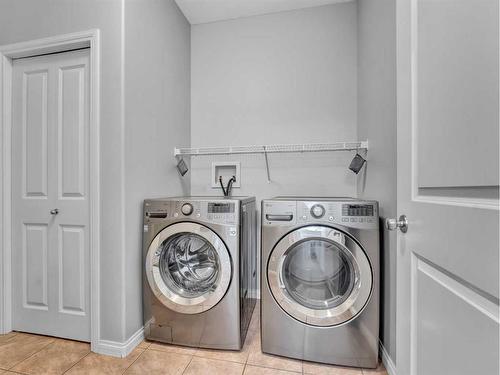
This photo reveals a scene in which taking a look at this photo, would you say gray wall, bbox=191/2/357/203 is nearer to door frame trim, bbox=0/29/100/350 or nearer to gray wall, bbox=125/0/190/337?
gray wall, bbox=125/0/190/337

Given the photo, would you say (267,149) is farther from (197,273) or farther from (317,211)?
(197,273)

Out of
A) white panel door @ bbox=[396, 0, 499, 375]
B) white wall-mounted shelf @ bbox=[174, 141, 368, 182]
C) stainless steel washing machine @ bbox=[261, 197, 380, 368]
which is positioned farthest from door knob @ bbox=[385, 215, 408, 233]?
white wall-mounted shelf @ bbox=[174, 141, 368, 182]

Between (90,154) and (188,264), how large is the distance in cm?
96

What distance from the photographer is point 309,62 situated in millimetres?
2180

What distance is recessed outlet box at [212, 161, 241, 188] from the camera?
2.30m

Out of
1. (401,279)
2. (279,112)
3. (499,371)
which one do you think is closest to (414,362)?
(401,279)

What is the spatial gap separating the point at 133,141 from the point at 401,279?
1603mm

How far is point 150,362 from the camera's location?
1.43m

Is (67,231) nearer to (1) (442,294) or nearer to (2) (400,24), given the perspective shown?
(1) (442,294)

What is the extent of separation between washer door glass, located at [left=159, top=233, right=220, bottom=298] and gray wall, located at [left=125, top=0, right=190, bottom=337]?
0.64 ft

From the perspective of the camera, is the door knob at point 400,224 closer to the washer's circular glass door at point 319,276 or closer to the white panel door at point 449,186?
the white panel door at point 449,186

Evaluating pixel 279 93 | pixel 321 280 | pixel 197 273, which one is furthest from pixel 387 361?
pixel 279 93

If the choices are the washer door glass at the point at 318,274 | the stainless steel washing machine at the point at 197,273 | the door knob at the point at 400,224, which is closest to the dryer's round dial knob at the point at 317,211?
the washer door glass at the point at 318,274

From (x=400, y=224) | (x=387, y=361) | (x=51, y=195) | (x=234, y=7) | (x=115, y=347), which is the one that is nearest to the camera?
(x=400, y=224)
